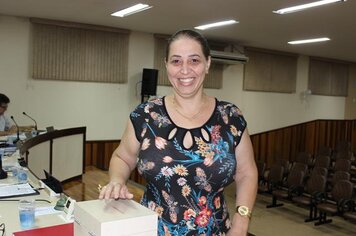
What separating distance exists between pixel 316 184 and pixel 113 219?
582 centimetres

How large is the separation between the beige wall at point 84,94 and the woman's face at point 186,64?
611 cm

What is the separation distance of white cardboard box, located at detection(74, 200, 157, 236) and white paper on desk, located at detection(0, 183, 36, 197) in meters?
1.71

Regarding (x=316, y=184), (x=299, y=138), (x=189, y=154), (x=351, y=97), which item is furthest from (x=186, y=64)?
(x=351, y=97)

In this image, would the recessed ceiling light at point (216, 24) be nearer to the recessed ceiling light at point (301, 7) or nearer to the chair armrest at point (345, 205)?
the recessed ceiling light at point (301, 7)

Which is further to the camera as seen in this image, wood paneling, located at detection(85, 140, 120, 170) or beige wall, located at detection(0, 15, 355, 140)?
wood paneling, located at detection(85, 140, 120, 170)

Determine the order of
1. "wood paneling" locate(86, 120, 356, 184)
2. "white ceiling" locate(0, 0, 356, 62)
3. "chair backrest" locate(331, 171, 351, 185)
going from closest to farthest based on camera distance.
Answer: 1. "white ceiling" locate(0, 0, 356, 62)
2. "chair backrest" locate(331, 171, 351, 185)
3. "wood paneling" locate(86, 120, 356, 184)

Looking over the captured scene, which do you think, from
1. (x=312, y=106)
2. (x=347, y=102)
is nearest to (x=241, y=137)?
(x=312, y=106)

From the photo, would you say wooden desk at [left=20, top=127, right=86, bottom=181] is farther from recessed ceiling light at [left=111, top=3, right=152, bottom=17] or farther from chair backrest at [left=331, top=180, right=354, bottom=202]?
chair backrest at [left=331, top=180, right=354, bottom=202]

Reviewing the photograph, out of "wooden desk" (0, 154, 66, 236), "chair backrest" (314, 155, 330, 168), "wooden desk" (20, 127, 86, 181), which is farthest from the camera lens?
"chair backrest" (314, 155, 330, 168)

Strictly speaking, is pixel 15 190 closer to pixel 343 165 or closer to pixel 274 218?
pixel 274 218

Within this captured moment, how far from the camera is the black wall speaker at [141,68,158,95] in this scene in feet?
26.2

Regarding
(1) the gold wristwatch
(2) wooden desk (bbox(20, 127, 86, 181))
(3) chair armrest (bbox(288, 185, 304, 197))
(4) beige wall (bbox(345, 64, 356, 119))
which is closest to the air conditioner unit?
(3) chair armrest (bbox(288, 185, 304, 197))

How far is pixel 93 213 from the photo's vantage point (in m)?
1.10

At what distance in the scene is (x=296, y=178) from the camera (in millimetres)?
6672
